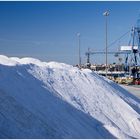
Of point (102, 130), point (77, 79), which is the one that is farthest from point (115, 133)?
point (77, 79)

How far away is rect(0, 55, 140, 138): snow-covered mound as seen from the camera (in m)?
13.2

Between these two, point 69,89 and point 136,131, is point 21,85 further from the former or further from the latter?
point 136,131

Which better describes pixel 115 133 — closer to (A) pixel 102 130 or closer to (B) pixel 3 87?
(A) pixel 102 130

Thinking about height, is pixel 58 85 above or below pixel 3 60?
below

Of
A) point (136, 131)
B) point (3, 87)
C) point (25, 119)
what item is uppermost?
point (3, 87)

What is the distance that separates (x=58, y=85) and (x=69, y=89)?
575 millimetres

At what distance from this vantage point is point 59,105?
52.5 ft

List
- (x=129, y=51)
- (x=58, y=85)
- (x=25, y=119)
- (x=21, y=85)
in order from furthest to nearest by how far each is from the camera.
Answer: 1. (x=129, y=51)
2. (x=58, y=85)
3. (x=21, y=85)
4. (x=25, y=119)

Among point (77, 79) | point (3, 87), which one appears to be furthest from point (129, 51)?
point (3, 87)

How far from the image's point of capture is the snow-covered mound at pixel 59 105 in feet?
43.4

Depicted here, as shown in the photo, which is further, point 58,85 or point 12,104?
point 58,85

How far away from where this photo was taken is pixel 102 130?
15.3 meters

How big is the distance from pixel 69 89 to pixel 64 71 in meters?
1.81

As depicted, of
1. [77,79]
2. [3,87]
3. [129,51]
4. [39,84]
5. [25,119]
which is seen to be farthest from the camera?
[129,51]
